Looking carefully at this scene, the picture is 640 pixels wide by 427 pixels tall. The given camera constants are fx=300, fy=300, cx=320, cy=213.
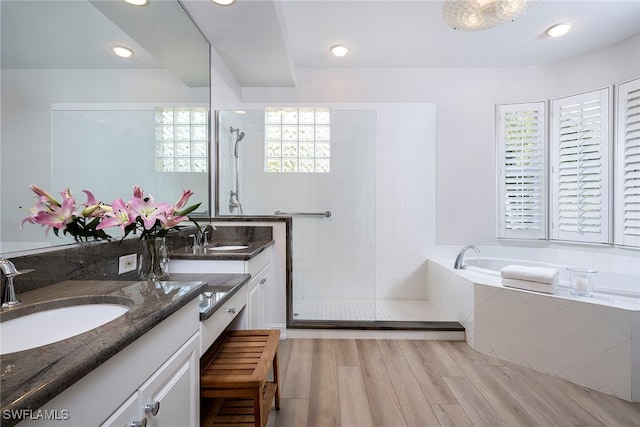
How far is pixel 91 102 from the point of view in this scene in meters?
1.28

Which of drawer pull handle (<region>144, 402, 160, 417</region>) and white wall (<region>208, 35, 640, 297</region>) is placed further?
white wall (<region>208, 35, 640, 297</region>)

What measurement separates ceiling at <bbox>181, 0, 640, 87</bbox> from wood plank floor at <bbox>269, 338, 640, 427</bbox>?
8.14ft

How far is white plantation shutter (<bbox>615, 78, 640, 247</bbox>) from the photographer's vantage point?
2629 mm

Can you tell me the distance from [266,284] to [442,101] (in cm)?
278

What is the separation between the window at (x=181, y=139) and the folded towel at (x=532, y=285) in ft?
8.41

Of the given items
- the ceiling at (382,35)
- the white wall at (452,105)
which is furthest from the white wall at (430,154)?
the ceiling at (382,35)

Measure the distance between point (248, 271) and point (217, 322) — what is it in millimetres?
585

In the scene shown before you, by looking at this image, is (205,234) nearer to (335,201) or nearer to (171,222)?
(171,222)

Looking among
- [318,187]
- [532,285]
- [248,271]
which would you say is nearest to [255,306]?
[248,271]

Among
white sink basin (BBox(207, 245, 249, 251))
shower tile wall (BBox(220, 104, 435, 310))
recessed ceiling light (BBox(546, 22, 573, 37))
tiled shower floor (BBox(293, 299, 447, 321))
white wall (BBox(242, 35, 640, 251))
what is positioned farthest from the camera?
white wall (BBox(242, 35, 640, 251))

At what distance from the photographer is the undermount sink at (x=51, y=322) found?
77 cm

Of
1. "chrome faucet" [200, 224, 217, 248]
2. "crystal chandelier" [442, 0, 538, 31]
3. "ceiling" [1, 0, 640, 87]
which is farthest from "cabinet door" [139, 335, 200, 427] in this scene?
"crystal chandelier" [442, 0, 538, 31]

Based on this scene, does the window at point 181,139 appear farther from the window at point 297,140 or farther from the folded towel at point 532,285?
the folded towel at point 532,285

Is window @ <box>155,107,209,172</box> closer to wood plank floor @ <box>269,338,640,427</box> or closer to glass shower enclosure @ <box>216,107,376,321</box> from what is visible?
glass shower enclosure @ <box>216,107,376,321</box>
